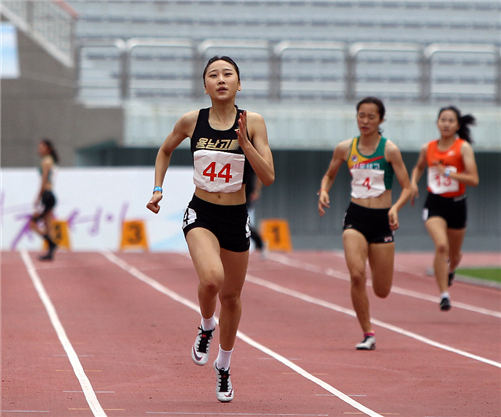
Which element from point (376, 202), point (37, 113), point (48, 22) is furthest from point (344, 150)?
point (48, 22)

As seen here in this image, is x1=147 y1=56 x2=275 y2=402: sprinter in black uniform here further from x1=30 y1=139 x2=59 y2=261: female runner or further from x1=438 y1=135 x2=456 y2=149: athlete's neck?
x1=30 y1=139 x2=59 y2=261: female runner

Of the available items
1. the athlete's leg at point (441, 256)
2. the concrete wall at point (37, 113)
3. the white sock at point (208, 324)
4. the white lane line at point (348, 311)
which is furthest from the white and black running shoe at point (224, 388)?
the concrete wall at point (37, 113)

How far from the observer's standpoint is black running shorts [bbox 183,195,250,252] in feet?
19.4

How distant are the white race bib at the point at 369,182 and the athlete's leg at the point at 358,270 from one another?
392 mm

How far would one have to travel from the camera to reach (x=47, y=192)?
17.0 meters

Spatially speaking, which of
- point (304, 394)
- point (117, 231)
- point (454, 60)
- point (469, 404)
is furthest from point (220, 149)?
point (454, 60)

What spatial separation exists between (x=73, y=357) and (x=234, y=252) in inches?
91.9

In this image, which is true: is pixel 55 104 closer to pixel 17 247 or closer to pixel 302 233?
pixel 17 247

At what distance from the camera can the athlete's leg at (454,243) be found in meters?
10.8

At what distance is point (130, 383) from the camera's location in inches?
255

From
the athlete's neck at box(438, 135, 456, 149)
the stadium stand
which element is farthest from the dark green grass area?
the stadium stand

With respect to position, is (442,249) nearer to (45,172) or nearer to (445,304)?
(445,304)

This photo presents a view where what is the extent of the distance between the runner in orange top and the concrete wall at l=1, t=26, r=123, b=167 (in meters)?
14.3

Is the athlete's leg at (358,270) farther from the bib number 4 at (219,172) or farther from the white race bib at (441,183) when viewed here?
the bib number 4 at (219,172)
